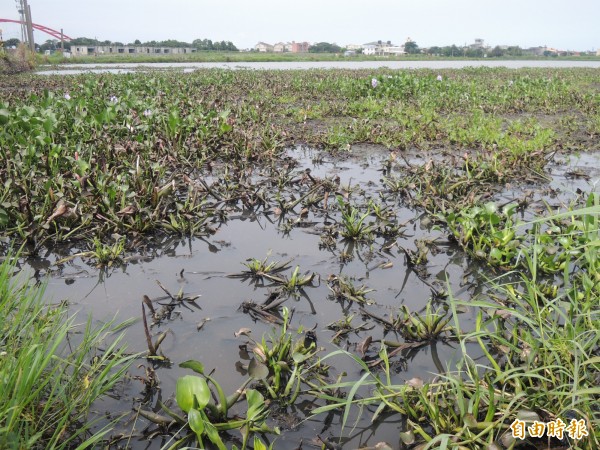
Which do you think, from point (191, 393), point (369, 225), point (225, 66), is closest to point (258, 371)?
point (191, 393)

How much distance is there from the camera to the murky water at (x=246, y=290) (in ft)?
6.13

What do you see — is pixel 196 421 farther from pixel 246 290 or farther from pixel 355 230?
pixel 355 230

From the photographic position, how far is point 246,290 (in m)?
2.57

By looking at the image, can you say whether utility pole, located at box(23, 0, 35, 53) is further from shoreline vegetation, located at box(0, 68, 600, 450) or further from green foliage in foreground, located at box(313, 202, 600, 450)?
green foliage in foreground, located at box(313, 202, 600, 450)

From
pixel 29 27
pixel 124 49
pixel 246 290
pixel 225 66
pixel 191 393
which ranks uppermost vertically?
pixel 124 49

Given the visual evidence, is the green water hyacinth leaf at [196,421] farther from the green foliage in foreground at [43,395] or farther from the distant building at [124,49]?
the distant building at [124,49]

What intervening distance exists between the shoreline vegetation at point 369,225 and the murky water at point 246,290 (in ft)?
0.22

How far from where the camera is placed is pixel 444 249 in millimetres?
3080

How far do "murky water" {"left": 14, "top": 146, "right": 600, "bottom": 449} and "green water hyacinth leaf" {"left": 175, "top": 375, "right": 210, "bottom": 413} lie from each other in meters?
0.20

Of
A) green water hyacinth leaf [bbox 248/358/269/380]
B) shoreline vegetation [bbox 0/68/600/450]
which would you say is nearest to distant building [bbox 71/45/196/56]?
shoreline vegetation [bbox 0/68/600/450]

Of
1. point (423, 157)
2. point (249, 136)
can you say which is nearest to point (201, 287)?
point (249, 136)

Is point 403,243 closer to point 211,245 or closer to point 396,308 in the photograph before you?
point 396,308

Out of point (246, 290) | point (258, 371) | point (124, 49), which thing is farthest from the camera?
point (124, 49)

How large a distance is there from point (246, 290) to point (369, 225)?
1097 mm
